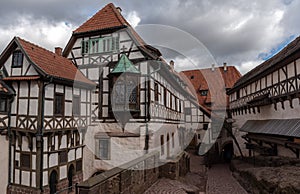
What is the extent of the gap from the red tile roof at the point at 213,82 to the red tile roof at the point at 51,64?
1796 cm

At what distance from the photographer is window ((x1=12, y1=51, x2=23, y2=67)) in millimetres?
11383

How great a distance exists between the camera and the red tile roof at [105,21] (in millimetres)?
14000

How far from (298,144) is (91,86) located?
35.9 feet

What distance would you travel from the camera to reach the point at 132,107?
12648mm

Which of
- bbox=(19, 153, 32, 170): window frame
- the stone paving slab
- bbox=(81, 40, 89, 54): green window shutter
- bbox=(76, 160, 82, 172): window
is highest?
bbox=(81, 40, 89, 54): green window shutter

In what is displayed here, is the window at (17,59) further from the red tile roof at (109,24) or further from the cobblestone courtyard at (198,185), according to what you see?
the cobblestone courtyard at (198,185)

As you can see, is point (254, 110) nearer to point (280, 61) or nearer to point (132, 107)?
point (280, 61)

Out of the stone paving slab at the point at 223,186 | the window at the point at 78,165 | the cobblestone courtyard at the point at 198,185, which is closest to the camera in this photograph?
the cobblestone courtyard at the point at 198,185

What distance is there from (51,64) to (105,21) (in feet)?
14.5

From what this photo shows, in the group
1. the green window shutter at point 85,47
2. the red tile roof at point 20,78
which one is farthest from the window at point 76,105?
the green window shutter at point 85,47

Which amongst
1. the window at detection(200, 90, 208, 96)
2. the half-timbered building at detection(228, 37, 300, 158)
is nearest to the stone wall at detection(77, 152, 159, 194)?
the half-timbered building at detection(228, 37, 300, 158)

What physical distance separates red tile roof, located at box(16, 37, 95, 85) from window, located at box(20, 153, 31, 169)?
3.92 metres

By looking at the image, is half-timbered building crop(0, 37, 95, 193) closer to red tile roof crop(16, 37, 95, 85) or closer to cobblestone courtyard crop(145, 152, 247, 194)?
red tile roof crop(16, 37, 95, 85)

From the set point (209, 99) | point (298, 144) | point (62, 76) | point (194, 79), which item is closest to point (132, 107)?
point (62, 76)
